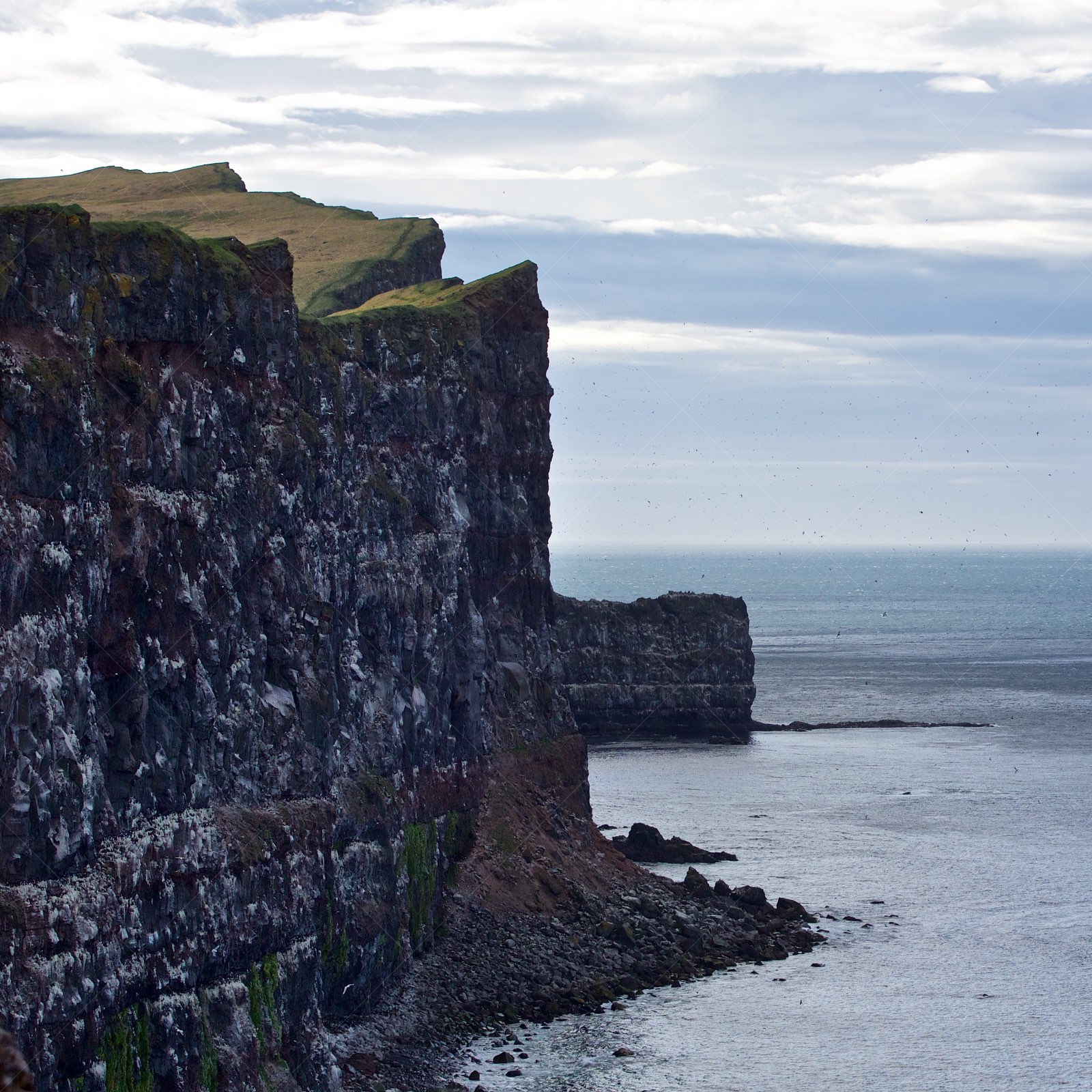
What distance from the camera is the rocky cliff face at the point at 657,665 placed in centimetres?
17425

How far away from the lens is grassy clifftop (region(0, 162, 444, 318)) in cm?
10200

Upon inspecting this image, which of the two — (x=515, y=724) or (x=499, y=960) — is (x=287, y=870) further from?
(x=515, y=724)

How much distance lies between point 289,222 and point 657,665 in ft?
249

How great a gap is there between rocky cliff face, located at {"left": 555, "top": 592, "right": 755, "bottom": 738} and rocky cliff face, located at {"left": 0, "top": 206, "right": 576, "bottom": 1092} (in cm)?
8192

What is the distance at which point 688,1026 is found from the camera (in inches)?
3004

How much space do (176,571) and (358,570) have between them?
69.6 ft

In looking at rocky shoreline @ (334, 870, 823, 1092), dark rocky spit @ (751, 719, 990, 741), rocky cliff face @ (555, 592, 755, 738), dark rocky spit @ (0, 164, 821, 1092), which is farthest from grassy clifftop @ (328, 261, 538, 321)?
dark rocky spit @ (751, 719, 990, 741)

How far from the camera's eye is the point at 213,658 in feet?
202

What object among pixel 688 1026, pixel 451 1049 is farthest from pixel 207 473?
pixel 688 1026

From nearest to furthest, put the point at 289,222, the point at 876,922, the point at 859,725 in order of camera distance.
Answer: the point at 876,922
the point at 289,222
the point at 859,725

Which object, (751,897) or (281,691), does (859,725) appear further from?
(281,691)

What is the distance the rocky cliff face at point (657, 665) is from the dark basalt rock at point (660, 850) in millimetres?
60019

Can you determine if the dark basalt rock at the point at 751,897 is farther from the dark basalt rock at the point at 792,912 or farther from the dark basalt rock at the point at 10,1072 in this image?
the dark basalt rock at the point at 10,1072

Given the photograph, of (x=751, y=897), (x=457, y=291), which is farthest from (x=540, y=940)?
(x=457, y=291)
